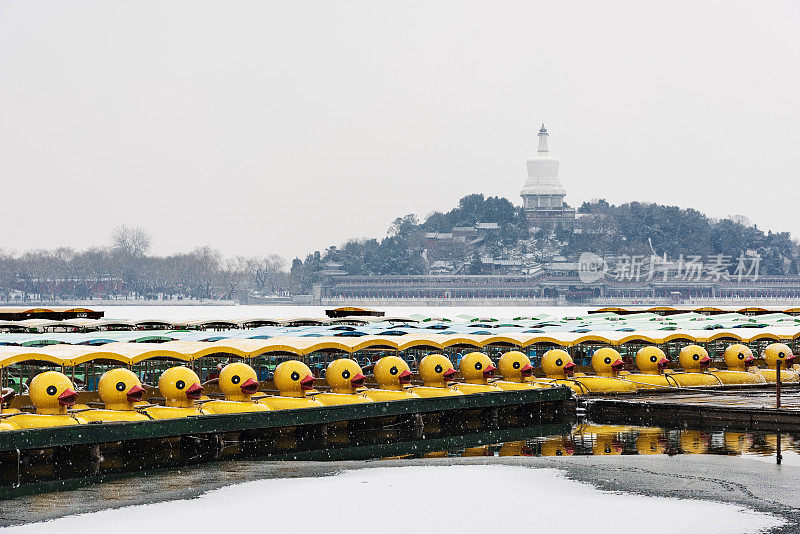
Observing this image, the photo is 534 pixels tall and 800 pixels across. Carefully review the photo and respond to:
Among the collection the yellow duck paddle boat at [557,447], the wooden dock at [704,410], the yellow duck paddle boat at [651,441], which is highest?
the wooden dock at [704,410]

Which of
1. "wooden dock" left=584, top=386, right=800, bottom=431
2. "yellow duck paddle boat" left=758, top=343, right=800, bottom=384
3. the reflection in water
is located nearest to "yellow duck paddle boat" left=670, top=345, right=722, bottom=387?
"wooden dock" left=584, top=386, right=800, bottom=431

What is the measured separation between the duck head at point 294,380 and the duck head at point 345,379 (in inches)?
59.2

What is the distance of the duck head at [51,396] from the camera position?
3022cm

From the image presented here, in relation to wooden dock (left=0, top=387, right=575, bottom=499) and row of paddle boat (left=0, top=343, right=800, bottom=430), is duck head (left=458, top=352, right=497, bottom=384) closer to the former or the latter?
row of paddle boat (left=0, top=343, right=800, bottom=430)

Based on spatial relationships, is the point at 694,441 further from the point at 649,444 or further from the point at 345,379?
the point at 345,379

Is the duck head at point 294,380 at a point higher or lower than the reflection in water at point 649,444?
higher

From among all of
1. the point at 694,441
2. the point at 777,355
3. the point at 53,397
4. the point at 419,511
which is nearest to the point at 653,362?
the point at 777,355

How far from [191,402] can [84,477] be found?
16.9 ft

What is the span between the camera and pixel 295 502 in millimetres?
24734

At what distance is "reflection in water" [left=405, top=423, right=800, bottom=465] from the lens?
3186 centimetres

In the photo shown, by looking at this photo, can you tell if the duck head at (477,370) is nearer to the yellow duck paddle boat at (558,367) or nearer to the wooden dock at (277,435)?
the wooden dock at (277,435)

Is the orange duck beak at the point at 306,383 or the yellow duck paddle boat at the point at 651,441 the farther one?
the orange duck beak at the point at 306,383

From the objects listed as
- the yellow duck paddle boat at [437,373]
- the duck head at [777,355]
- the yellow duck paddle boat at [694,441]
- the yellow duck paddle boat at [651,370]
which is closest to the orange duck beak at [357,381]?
the yellow duck paddle boat at [437,373]

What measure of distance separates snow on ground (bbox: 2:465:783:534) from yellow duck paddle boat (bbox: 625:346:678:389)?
60.4 ft
